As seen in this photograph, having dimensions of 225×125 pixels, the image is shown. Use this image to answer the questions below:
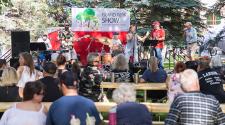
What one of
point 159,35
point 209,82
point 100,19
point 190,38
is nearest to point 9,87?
point 209,82

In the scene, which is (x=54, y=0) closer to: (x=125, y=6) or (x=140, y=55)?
(x=125, y=6)

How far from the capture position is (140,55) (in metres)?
17.1

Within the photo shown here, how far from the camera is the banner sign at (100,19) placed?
17422 mm


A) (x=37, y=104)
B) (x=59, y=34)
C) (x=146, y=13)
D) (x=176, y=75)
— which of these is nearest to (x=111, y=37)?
(x=59, y=34)

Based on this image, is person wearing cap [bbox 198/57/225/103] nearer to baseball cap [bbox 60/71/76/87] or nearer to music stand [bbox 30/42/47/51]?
baseball cap [bbox 60/71/76/87]

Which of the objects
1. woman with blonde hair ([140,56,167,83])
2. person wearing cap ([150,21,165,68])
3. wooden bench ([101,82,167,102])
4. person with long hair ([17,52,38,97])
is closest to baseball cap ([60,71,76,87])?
person with long hair ([17,52,38,97])

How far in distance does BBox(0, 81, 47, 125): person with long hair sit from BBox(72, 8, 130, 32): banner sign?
501 inches

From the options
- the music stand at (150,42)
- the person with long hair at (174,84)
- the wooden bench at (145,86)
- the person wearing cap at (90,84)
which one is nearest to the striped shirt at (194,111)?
the person with long hair at (174,84)

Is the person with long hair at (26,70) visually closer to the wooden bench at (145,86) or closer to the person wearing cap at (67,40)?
the wooden bench at (145,86)

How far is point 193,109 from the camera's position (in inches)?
175

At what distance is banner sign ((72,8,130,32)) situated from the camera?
57.2ft

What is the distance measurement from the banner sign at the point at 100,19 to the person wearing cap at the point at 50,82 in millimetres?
10861

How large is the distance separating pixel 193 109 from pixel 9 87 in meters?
3.16

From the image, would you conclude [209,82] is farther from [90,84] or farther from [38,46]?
[38,46]
